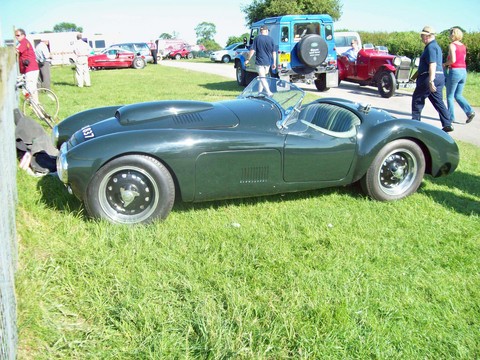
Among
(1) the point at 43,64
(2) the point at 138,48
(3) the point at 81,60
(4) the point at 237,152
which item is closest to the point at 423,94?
(4) the point at 237,152

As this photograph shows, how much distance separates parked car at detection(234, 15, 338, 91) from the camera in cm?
1162

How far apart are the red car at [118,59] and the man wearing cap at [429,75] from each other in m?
21.3

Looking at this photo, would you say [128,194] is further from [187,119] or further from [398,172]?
[398,172]

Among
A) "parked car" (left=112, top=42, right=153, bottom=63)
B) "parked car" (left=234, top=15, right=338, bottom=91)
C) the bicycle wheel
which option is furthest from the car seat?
"parked car" (left=112, top=42, right=153, bottom=63)

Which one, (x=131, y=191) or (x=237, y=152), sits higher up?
(x=237, y=152)

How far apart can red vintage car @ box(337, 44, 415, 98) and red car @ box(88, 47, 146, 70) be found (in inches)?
595

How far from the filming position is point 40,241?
10.4 ft

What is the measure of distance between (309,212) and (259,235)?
A: 70 centimetres

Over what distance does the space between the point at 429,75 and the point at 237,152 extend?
448 centimetres

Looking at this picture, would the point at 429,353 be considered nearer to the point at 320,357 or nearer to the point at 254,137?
the point at 320,357

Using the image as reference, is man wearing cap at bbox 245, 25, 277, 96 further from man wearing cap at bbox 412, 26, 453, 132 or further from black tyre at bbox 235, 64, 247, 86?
man wearing cap at bbox 412, 26, 453, 132

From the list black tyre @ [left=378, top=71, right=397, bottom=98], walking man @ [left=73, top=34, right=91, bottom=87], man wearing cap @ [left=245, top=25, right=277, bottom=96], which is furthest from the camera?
walking man @ [left=73, top=34, right=91, bottom=87]

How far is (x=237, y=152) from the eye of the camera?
3.57 m

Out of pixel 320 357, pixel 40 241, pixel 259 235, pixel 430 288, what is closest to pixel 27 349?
pixel 40 241
